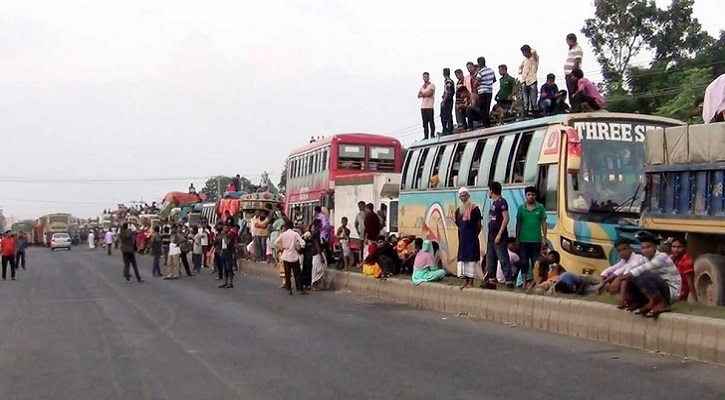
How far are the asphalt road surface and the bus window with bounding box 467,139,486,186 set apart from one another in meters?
3.08

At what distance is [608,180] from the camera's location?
52.7ft

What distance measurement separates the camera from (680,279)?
11.7 m

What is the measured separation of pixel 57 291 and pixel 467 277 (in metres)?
13.3

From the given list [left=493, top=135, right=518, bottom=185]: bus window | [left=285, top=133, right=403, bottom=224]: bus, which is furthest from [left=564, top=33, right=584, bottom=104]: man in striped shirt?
[left=285, top=133, right=403, bottom=224]: bus

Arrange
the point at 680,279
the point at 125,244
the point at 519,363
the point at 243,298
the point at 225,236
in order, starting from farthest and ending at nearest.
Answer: the point at 125,244 < the point at 225,236 < the point at 243,298 < the point at 680,279 < the point at 519,363

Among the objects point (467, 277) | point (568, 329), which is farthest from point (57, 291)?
point (568, 329)

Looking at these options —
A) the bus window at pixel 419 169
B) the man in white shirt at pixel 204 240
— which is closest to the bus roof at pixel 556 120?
the bus window at pixel 419 169

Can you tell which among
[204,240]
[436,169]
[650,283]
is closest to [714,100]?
[650,283]

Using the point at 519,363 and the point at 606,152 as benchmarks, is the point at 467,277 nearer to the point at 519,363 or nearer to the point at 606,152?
the point at 606,152

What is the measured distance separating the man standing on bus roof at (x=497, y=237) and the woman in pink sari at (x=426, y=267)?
239 centimetres

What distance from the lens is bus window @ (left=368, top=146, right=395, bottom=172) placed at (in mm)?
35000

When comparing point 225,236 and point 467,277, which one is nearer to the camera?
point 467,277

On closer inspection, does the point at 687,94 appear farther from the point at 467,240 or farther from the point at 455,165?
the point at 467,240

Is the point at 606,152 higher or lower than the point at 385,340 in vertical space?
higher
